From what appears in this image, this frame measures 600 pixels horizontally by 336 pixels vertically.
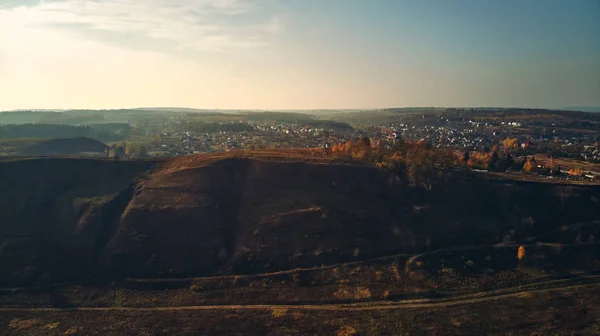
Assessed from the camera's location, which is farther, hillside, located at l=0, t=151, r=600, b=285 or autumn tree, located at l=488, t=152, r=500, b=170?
autumn tree, located at l=488, t=152, r=500, b=170

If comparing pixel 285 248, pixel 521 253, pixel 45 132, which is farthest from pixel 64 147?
pixel 521 253

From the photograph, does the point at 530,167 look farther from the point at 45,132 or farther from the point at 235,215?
the point at 45,132

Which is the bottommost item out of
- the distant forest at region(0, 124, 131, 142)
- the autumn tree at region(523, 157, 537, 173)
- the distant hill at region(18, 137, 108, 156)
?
the autumn tree at region(523, 157, 537, 173)

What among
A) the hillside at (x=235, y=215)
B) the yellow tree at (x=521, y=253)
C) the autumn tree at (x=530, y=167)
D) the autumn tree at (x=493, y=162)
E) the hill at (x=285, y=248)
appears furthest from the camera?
the autumn tree at (x=493, y=162)

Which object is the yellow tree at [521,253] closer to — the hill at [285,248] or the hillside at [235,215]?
the hill at [285,248]

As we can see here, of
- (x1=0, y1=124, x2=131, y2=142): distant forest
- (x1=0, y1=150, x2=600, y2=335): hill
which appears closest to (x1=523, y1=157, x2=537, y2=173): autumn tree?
(x1=0, y1=150, x2=600, y2=335): hill

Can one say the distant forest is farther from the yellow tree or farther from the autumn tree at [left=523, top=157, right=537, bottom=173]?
the yellow tree

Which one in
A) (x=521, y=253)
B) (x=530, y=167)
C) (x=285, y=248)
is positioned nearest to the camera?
(x=521, y=253)

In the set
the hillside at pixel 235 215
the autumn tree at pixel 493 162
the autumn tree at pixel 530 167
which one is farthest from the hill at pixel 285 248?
the autumn tree at pixel 530 167

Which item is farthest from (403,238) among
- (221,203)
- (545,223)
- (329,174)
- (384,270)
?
(221,203)
